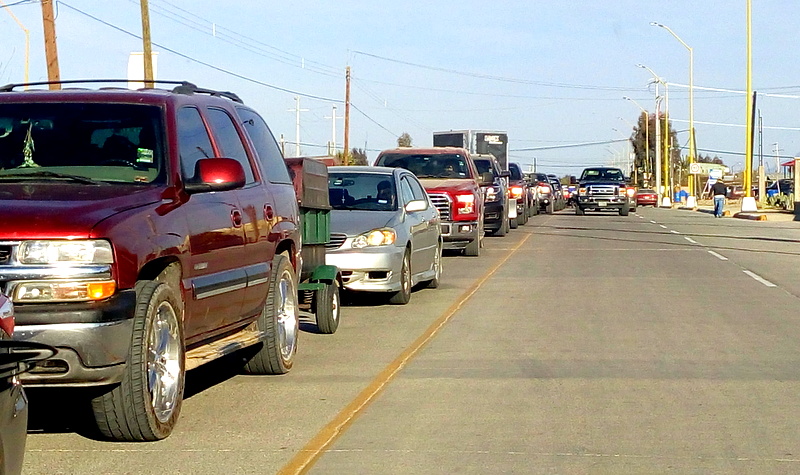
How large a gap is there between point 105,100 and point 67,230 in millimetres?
1792

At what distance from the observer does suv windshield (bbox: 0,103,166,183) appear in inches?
277

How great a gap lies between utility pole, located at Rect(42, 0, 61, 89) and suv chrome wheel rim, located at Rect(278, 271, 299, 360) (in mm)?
17074

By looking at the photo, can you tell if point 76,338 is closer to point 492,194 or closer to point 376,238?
point 376,238

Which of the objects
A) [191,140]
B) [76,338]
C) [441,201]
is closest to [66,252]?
[76,338]

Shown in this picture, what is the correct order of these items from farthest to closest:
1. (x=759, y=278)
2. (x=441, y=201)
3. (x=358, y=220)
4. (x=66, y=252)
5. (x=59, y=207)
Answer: (x=441, y=201) < (x=759, y=278) < (x=358, y=220) < (x=59, y=207) < (x=66, y=252)

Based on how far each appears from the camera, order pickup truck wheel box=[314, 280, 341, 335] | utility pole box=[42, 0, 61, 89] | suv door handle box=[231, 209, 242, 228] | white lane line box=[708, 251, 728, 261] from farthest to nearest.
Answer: utility pole box=[42, 0, 61, 89], white lane line box=[708, 251, 728, 261], pickup truck wheel box=[314, 280, 341, 335], suv door handle box=[231, 209, 242, 228]

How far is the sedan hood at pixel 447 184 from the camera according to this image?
20469 millimetres

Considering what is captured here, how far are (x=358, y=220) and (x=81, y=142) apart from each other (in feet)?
21.0

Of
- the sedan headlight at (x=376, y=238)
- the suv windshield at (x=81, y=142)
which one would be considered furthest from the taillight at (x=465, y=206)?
the suv windshield at (x=81, y=142)

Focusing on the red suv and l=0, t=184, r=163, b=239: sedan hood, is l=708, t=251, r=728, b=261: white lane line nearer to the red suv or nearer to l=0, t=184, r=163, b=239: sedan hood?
the red suv

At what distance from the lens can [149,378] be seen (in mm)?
6414

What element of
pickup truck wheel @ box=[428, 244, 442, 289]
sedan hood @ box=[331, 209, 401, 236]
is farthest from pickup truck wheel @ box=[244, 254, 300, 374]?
pickup truck wheel @ box=[428, 244, 442, 289]

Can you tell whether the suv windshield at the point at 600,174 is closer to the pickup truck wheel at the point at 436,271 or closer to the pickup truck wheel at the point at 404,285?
the pickup truck wheel at the point at 436,271

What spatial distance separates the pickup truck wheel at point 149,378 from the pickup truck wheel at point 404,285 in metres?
6.80
